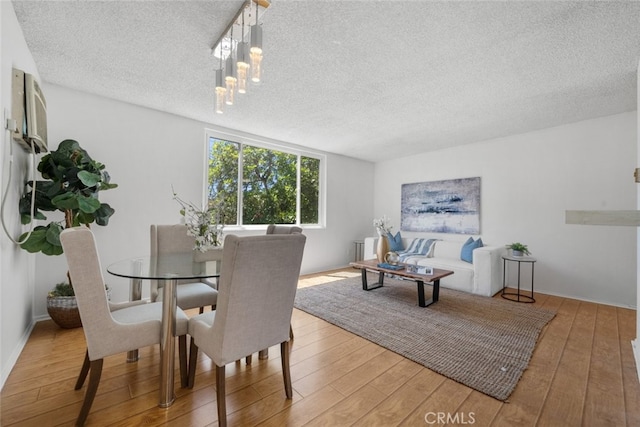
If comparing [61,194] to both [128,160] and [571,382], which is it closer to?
[128,160]

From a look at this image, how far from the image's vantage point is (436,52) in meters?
2.07

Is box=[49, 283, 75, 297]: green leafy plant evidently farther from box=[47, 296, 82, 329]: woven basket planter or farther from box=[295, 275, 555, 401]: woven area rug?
box=[295, 275, 555, 401]: woven area rug

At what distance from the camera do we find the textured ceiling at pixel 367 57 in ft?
5.57

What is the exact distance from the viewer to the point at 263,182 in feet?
14.9

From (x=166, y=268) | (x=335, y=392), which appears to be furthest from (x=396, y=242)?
(x=166, y=268)

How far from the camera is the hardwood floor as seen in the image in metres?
1.43

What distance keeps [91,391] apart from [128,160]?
2589 mm

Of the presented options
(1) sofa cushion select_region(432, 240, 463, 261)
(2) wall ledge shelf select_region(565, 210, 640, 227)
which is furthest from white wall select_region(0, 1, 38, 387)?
(1) sofa cushion select_region(432, 240, 463, 261)

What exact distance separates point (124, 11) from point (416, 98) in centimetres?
260

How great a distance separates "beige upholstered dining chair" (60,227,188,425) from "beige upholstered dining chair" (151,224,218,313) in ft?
1.69

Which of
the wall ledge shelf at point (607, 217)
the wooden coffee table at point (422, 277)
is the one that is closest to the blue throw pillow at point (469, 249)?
the wooden coffee table at point (422, 277)

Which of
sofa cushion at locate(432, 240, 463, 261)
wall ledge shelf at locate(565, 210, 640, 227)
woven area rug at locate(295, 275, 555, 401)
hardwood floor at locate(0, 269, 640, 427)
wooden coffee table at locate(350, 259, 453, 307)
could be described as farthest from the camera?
sofa cushion at locate(432, 240, 463, 261)

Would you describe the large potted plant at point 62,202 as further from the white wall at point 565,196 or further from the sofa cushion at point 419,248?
the white wall at point 565,196

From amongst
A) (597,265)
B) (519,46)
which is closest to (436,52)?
(519,46)
